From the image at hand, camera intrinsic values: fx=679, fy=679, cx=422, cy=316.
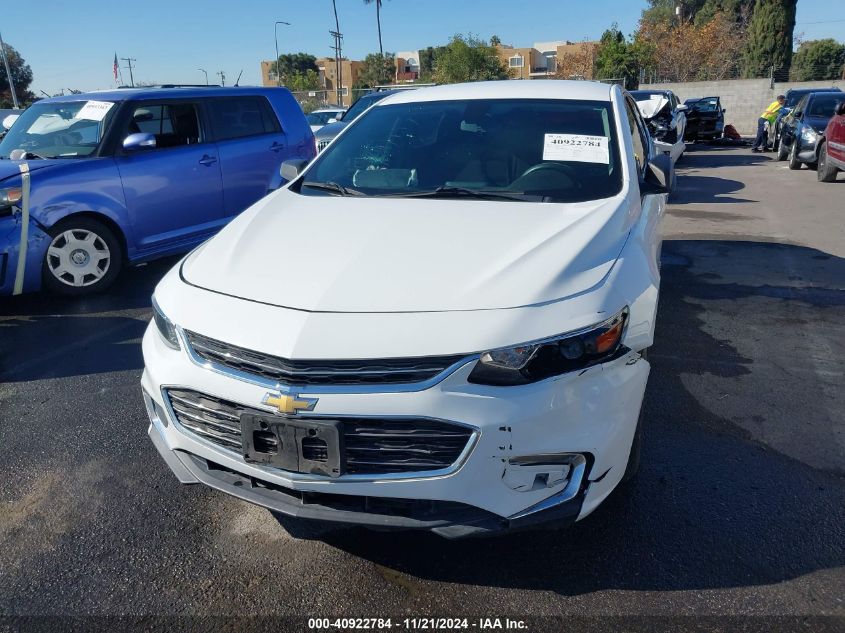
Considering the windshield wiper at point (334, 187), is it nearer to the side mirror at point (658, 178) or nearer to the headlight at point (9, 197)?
the side mirror at point (658, 178)

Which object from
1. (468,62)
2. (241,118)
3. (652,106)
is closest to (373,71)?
(468,62)

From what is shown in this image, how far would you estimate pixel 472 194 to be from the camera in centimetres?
333

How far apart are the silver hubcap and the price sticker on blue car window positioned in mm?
4246

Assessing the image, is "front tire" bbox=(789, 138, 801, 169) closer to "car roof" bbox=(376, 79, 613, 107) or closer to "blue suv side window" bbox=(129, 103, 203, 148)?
"car roof" bbox=(376, 79, 613, 107)

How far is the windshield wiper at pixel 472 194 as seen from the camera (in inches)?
128

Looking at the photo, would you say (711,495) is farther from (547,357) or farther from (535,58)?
(535,58)

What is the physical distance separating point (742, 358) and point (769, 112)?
17.8 metres

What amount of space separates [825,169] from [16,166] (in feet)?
42.4

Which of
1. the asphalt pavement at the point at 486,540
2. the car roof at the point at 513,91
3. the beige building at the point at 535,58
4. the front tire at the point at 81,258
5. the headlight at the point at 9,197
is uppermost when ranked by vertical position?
the beige building at the point at 535,58

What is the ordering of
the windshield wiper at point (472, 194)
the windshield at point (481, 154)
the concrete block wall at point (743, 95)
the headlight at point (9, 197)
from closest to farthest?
the windshield wiper at point (472, 194), the windshield at point (481, 154), the headlight at point (9, 197), the concrete block wall at point (743, 95)

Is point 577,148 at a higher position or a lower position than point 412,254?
higher

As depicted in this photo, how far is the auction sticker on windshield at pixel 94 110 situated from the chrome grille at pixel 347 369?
16.6ft

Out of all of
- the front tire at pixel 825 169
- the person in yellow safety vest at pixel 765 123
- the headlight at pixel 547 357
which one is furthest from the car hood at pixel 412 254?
the person in yellow safety vest at pixel 765 123

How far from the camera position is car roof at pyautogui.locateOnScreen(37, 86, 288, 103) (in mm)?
6473
